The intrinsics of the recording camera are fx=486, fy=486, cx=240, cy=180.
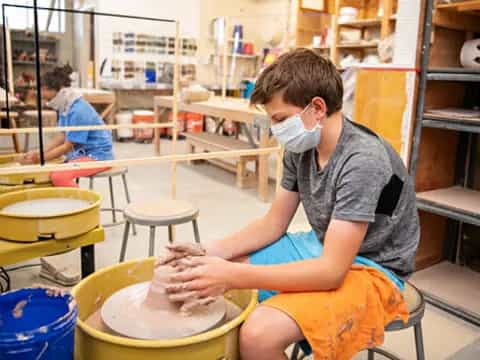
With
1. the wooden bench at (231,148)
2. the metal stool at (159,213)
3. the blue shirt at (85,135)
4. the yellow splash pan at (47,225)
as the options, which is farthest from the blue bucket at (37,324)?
the wooden bench at (231,148)

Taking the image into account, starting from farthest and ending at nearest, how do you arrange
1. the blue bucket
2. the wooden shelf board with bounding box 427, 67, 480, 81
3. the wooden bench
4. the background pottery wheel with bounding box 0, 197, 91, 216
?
the wooden bench → the wooden shelf board with bounding box 427, 67, 480, 81 → the background pottery wheel with bounding box 0, 197, 91, 216 → the blue bucket

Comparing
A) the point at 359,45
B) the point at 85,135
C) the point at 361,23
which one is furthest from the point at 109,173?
the point at 361,23

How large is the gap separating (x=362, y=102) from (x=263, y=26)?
6739mm

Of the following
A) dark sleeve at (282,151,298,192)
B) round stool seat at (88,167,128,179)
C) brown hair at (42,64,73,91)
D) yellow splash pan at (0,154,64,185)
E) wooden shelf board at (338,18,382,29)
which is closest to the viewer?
dark sleeve at (282,151,298,192)

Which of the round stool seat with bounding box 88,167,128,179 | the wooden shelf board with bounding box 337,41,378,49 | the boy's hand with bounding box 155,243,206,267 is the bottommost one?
the round stool seat with bounding box 88,167,128,179

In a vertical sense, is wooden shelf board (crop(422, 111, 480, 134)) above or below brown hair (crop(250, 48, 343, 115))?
below

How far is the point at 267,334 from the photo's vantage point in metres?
1.02

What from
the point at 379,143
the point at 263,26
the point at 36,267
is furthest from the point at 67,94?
the point at 263,26

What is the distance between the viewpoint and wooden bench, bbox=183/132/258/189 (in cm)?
442

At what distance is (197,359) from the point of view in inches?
38.9

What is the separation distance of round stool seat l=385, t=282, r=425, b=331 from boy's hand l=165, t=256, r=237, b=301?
18.2 inches

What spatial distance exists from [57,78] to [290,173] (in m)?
2.24

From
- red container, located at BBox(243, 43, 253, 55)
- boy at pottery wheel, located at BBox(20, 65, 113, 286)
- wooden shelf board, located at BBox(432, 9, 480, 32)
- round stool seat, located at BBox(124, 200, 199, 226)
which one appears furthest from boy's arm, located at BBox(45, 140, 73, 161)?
red container, located at BBox(243, 43, 253, 55)

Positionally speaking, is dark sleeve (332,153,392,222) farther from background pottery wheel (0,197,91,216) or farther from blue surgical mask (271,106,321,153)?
background pottery wheel (0,197,91,216)
